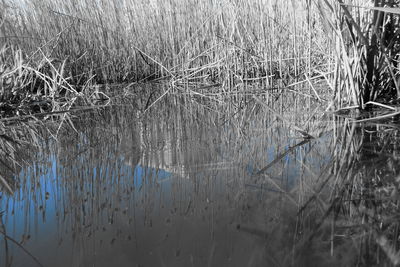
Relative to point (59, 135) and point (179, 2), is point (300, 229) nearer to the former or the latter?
point (59, 135)

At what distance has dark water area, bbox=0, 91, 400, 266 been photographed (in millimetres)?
366

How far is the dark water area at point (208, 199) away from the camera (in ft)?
1.20

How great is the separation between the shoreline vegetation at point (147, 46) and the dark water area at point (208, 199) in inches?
29.7

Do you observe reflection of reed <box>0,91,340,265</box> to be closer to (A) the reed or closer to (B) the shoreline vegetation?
(A) the reed

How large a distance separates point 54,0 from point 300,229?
2.79 metres

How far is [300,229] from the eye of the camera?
1.31 ft

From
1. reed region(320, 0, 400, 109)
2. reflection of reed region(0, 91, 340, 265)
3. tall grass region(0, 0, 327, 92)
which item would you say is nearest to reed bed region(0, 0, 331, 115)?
tall grass region(0, 0, 327, 92)

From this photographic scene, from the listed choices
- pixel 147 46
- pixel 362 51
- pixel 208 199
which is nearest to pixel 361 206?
pixel 208 199

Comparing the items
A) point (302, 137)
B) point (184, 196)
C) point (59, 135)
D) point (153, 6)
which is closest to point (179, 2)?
point (153, 6)

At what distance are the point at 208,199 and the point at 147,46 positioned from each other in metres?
2.67

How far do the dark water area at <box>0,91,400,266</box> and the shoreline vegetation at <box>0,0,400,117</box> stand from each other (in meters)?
0.75

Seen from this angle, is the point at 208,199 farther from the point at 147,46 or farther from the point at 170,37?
the point at 147,46

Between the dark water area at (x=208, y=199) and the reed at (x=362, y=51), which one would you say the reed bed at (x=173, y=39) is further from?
the dark water area at (x=208, y=199)

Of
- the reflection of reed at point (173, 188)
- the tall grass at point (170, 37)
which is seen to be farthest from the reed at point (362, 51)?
the tall grass at point (170, 37)
